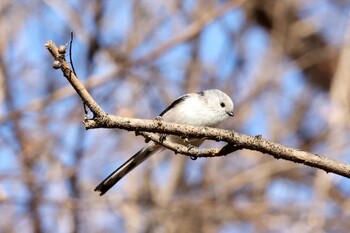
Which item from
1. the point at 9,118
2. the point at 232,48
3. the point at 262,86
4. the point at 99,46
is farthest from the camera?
the point at 232,48

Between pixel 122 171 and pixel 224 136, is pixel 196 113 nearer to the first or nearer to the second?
pixel 122 171

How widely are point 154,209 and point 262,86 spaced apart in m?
1.37

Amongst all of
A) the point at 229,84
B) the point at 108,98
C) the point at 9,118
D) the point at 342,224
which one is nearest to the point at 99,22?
the point at 108,98

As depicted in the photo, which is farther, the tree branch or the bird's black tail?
the bird's black tail

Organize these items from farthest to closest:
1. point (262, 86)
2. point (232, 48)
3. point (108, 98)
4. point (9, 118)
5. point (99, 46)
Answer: point (232, 48) < point (262, 86) < point (108, 98) < point (99, 46) < point (9, 118)

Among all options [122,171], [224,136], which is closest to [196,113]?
[122,171]

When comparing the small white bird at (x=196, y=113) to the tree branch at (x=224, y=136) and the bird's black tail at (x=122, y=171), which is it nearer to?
the bird's black tail at (x=122, y=171)

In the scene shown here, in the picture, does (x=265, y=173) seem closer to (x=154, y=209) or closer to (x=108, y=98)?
(x=154, y=209)

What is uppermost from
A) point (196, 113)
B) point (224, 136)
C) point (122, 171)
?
point (196, 113)

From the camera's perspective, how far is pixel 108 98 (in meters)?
4.41

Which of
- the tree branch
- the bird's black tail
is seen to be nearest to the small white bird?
the bird's black tail

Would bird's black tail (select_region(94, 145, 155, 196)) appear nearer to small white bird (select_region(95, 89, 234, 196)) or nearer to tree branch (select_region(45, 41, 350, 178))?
small white bird (select_region(95, 89, 234, 196))

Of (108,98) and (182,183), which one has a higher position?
(108,98)

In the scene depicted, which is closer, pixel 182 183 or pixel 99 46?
pixel 99 46
